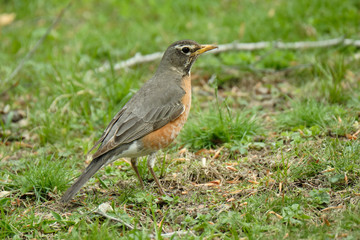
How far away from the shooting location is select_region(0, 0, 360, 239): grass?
4273mm

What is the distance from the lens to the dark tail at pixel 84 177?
14.8 feet

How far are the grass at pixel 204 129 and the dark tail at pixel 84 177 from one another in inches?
7.5

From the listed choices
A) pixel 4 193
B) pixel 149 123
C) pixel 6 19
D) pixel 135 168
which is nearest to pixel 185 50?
pixel 149 123

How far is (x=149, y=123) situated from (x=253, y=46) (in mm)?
3865

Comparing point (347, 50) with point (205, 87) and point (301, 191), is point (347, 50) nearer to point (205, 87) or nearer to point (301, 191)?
point (205, 87)

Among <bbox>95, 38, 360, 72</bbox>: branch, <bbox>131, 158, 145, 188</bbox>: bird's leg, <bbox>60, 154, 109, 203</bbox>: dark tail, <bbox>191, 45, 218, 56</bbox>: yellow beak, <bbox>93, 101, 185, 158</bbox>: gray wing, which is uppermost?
<bbox>191, 45, 218, 56</bbox>: yellow beak

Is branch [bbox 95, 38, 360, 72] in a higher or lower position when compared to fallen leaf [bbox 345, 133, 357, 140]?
higher

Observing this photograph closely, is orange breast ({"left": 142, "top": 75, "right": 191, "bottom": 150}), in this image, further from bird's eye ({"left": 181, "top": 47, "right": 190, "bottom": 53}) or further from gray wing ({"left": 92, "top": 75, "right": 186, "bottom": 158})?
bird's eye ({"left": 181, "top": 47, "right": 190, "bottom": 53})

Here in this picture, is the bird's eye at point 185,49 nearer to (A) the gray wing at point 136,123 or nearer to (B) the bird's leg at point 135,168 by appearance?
(A) the gray wing at point 136,123

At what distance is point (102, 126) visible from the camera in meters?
6.66

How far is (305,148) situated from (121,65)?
378cm

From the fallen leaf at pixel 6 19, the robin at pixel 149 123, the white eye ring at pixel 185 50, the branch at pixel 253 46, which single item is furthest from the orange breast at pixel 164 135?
the fallen leaf at pixel 6 19

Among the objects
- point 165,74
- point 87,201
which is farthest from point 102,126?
point 87,201

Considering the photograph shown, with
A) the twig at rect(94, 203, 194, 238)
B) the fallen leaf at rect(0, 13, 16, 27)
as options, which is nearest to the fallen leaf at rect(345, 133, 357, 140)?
the twig at rect(94, 203, 194, 238)
